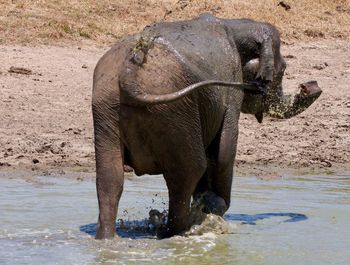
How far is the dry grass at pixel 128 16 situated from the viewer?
15.9m

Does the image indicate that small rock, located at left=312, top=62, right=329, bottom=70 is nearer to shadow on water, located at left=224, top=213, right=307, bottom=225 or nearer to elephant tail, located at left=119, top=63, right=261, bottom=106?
shadow on water, located at left=224, top=213, right=307, bottom=225

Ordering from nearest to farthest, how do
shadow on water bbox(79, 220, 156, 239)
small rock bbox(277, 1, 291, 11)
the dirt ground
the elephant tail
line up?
the elephant tail < shadow on water bbox(79, 220, 156, 239) < the dirt ground < small rock bbox(277, 1, 291, 11)

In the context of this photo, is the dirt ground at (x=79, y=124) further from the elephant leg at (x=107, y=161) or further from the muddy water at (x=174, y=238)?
the elephant leg at (x=107, y=161)

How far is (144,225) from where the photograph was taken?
8.48 metres

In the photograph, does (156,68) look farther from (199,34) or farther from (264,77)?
(264,77)

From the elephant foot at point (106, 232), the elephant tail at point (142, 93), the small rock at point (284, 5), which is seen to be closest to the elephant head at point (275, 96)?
the elephant tail at point (142, 93)

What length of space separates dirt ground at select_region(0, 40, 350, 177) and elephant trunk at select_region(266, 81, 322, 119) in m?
2.66

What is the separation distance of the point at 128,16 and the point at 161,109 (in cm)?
1052

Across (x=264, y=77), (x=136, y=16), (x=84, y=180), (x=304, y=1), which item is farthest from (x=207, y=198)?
(x=304, y=1)

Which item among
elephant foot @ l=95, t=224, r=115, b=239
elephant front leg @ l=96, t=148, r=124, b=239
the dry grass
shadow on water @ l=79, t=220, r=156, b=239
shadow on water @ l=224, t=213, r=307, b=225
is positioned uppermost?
the dry grass

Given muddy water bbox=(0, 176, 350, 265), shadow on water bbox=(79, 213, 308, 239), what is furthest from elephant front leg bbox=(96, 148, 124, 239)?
shadow on water bbox=(79, 213, 308, 239)

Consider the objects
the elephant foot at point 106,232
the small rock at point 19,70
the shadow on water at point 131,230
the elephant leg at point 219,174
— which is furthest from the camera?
the small rock at point 19,70

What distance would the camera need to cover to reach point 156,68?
23.5 ft

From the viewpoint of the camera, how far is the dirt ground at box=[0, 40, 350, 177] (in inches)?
463
